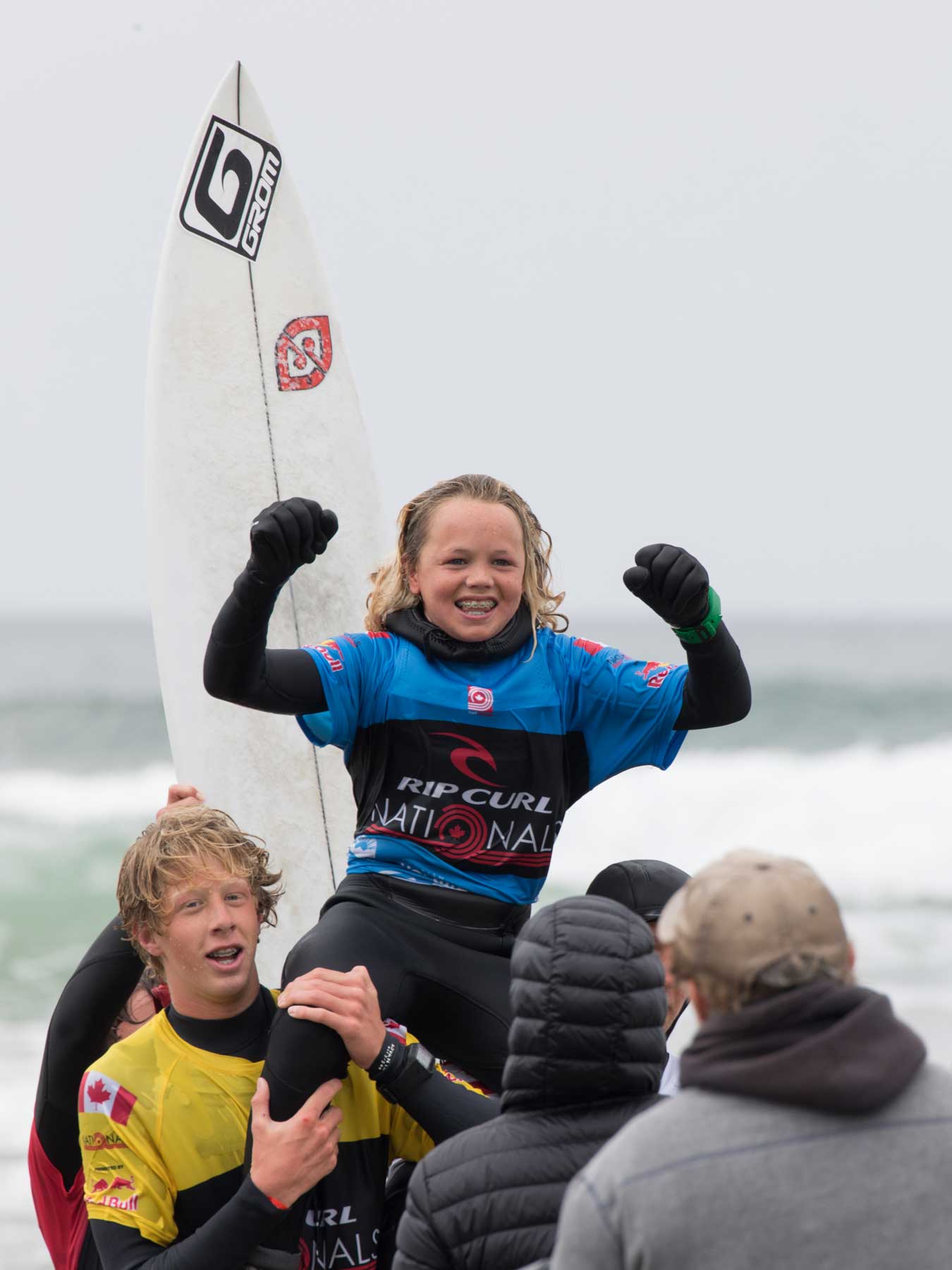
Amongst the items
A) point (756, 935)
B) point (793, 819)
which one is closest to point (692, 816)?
point (793, 819)

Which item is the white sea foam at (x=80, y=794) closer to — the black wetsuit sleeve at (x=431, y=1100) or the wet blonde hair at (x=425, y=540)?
the wet blonde hair at (x=425, y=540)

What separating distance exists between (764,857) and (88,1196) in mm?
1112

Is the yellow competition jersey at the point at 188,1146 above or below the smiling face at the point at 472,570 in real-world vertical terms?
below

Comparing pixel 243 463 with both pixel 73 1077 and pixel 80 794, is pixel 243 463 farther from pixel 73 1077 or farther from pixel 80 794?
pixel 80 794

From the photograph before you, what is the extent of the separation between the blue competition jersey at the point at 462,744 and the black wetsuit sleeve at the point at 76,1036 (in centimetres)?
39

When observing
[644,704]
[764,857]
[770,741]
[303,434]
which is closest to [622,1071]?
[764,857]

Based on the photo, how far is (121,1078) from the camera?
1.85 meters

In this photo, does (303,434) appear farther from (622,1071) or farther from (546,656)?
(622,1071)

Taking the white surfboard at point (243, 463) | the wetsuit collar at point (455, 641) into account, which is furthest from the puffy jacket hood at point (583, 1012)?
the white surfboard at point (243, 463)

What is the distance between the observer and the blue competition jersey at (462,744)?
2160mm

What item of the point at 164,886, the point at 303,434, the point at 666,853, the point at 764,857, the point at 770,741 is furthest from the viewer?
the point at 770,741

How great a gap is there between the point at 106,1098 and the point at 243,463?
2191mm

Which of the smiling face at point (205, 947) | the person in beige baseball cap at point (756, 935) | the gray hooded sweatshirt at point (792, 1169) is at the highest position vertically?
the person in beige baseball cap at point (756, 935)

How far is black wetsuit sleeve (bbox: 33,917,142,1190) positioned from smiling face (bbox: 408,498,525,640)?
0.72 meters
